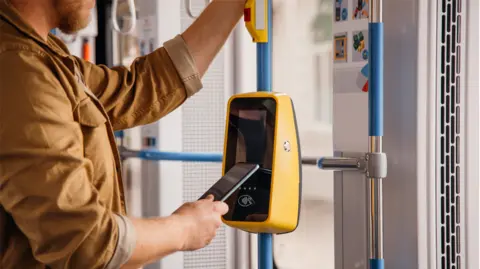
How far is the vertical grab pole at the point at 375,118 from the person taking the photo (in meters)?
1.88

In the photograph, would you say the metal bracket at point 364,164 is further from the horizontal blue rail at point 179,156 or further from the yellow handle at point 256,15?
the horizontal blue rail at point 179,156

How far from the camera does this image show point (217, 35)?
219 centimetres

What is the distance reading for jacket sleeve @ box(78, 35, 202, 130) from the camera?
2.17 metres

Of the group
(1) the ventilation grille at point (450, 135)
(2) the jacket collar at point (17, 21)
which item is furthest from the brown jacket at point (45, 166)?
(1) the ventilation grille at point (450, 135)

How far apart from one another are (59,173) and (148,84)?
0.76m

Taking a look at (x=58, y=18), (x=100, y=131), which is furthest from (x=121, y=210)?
(x=58, y=18)

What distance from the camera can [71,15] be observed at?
1787 mm

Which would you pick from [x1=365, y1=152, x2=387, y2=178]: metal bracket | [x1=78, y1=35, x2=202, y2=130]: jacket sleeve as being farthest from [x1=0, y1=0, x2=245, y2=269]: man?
[x1=365, y1=152, x2=387, y2=178]: metal bracket

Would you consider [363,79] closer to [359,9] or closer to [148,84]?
[359,9]

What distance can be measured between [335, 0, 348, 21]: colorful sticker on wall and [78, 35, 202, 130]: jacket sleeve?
22.6 inches

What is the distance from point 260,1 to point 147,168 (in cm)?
237

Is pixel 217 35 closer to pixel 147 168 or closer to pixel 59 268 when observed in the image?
pixel 59 268

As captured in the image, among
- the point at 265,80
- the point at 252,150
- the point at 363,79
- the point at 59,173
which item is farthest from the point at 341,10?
the point at 59,173

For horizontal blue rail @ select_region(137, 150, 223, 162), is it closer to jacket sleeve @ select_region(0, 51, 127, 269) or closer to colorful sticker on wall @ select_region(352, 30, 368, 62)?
colorful sticker on wall @ select_region(352, 30, 368, 62)
